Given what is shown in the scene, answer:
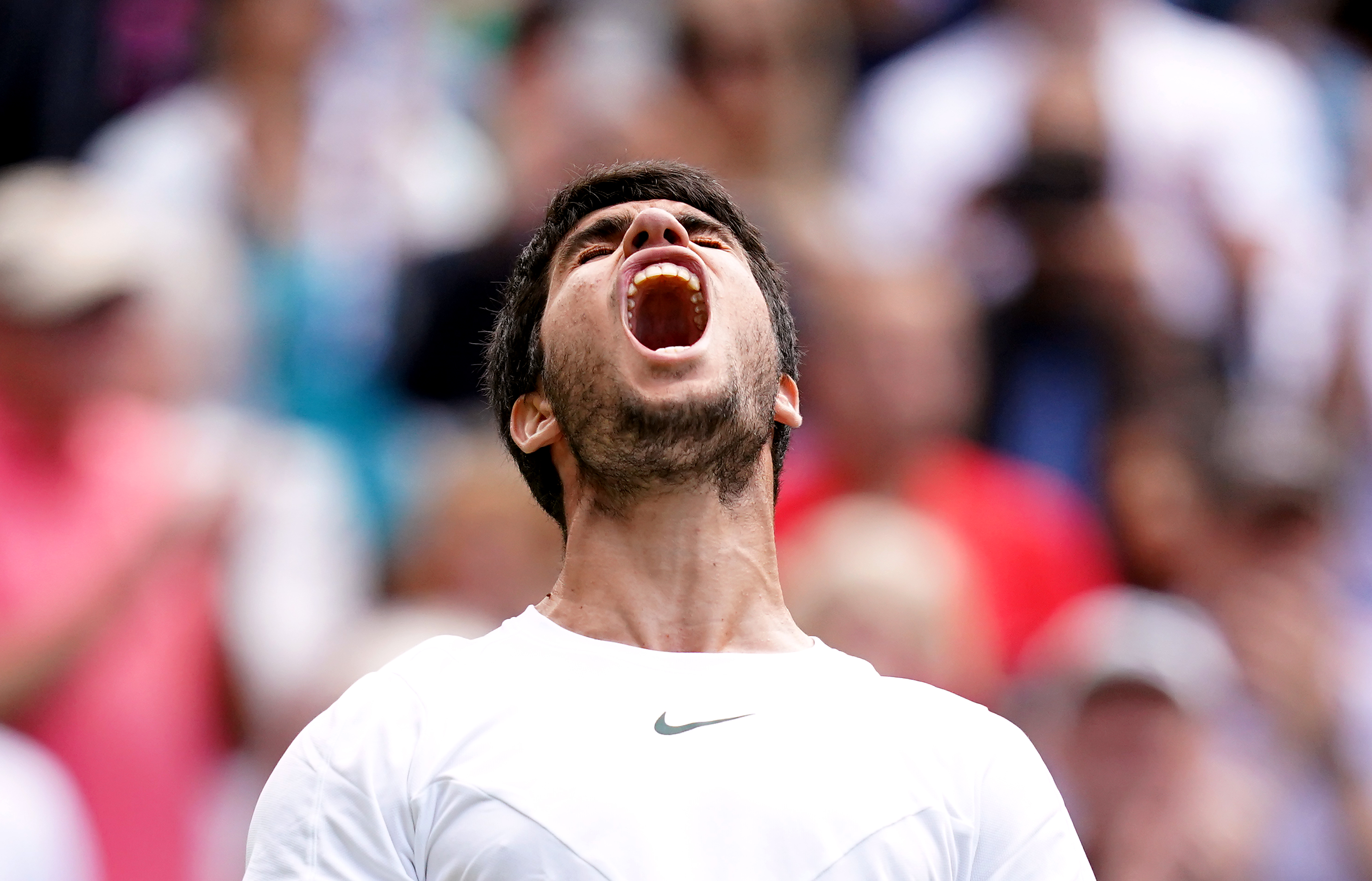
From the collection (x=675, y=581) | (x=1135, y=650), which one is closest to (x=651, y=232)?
(x=675, y=581)

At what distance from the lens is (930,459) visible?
5633 mm

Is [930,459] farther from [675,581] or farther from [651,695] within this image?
[651,695]

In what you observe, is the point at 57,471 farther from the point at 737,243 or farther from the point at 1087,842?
the point at 1087,842

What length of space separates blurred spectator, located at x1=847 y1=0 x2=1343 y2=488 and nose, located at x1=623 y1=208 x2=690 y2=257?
3.03m

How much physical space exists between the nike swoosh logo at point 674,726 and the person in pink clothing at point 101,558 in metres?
2.61

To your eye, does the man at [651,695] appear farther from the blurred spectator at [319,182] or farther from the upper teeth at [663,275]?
the blurred spectator at [319,182]

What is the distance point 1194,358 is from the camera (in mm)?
5965

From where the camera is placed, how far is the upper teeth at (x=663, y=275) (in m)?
2.98

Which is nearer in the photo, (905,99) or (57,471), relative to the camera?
(57,471)

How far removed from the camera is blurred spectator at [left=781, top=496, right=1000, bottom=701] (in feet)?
15.5

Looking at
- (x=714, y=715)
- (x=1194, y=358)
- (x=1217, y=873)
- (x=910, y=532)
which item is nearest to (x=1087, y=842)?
(x=1217, y=873)

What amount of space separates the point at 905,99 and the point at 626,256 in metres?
3.83

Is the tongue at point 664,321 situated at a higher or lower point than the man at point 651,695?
higher

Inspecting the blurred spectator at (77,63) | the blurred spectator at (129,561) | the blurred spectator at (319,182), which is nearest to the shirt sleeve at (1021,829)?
the blurred spectator at (129,561)
